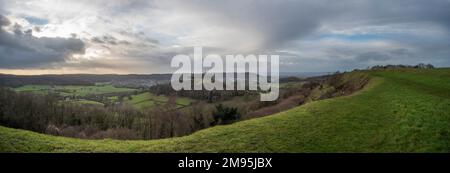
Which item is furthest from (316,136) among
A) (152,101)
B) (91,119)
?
(152,101)

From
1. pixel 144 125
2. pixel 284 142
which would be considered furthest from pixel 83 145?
pixel 144 125

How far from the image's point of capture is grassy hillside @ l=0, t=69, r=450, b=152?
59.7 ft

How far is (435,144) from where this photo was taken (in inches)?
676

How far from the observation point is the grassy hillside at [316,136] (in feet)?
59.7

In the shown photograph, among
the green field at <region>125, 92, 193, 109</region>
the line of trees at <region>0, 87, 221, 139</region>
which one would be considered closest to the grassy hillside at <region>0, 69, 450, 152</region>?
the line of trees at <region>0, 87, 221, 139</region>

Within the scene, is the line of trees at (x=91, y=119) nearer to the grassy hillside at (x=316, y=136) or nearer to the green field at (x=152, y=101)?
the green field at (x=152, y=101)

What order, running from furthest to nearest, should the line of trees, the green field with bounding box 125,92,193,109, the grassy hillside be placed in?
1. the green field with bounding box 125,92,193,109
2. the line of trees
3. the grassy hillside

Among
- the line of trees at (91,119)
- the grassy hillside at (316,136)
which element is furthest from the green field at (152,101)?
the grassy hillside at (316,136)

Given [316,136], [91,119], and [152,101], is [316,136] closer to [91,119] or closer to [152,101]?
[91,119]

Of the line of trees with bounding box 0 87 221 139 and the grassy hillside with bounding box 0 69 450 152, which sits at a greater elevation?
the grassy hillside with bounding box 0 69 450 152

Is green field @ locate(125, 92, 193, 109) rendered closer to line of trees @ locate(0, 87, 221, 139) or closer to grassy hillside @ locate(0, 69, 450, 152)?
line of trees @ locate(0, 87, 221, 139)

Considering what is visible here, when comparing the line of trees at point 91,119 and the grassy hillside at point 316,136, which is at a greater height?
the grassy hillside at point 316,136

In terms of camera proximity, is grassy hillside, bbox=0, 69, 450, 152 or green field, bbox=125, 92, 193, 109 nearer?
grassy hillside, bbox=0, 69, 450, 152
